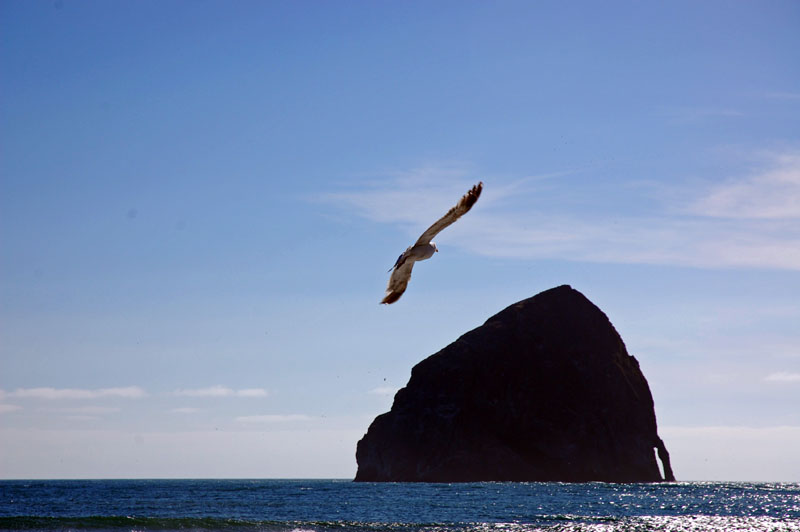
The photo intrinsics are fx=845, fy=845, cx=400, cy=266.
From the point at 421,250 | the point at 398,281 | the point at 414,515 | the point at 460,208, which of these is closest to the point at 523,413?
the point at 414,515

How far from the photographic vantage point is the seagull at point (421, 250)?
2033 cm

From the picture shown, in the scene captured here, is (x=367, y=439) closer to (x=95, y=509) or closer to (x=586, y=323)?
(x=586, y=323)

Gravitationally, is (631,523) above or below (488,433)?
below

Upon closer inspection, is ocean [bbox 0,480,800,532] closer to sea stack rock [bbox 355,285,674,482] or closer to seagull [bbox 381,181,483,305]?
seagull [bbox 381,181,483,305]

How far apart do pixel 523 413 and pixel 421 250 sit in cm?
11478

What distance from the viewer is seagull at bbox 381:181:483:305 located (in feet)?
66.7

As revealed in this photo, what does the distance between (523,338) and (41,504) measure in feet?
289

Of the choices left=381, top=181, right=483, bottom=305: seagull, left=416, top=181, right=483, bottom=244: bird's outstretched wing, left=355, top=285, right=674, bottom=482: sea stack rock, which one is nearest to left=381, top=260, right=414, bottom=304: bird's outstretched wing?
left=381, top=181, right=483, bottom=305: seagull

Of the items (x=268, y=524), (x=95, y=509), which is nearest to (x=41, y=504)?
(x=95, y=509)

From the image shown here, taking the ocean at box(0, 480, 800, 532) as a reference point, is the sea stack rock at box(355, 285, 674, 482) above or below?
above

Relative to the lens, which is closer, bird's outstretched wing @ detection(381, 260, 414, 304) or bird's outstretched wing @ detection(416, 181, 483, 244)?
bird's outstretched wing @ detection(416, 181, 483, 244)

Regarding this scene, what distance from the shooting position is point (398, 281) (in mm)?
22375

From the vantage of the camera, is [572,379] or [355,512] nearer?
[355,512]

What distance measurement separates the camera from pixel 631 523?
49.0 meters
